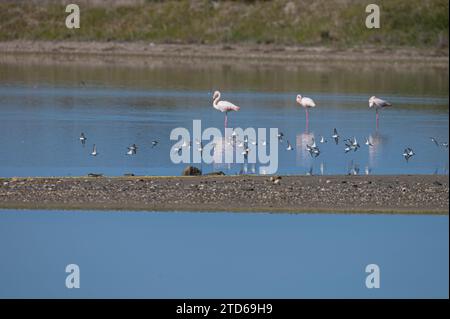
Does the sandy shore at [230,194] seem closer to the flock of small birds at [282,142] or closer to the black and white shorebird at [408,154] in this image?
the black and white shorebird at [408,154]

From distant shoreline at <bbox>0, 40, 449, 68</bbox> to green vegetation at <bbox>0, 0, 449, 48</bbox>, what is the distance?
0.82m

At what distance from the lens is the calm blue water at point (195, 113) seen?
20781 mm

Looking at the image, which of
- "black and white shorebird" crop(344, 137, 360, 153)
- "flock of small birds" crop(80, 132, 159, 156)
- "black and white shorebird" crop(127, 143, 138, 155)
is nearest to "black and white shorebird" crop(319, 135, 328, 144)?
"black and white shorebird" crop(344, 137, 360, 153)

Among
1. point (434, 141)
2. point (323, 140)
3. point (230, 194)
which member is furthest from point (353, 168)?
point (434, 141)

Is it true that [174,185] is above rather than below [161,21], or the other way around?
below

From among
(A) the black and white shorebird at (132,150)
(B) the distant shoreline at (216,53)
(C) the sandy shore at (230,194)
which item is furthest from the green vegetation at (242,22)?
(C) the sandy shore at (230,194)

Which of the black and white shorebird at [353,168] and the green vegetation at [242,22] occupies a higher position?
the green vegetation at [242,22]

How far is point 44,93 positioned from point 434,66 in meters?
20.4

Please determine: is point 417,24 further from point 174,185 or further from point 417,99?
point 174,185

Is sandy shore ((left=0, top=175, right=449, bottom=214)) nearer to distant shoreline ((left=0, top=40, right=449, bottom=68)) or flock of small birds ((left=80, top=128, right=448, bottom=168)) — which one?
flock of small birds ((left=80, top=128, right=448, bottom=168))

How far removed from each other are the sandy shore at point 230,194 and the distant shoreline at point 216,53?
1286 inches

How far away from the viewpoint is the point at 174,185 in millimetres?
17500

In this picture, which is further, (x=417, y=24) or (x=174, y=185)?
(x=417, y=24)
